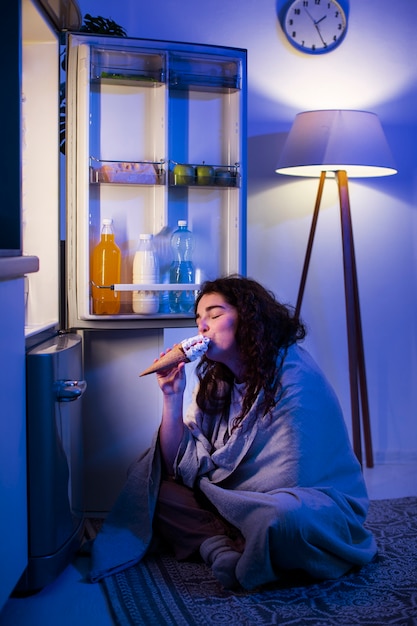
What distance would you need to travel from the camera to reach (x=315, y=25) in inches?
133

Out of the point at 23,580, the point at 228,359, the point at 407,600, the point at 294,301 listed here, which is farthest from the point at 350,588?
the point at 294,301

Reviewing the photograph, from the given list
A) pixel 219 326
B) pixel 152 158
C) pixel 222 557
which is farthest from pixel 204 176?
pixel 222 557

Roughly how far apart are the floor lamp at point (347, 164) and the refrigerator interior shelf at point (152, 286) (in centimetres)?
69

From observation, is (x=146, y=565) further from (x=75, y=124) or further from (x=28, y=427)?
(x=75, y=124)

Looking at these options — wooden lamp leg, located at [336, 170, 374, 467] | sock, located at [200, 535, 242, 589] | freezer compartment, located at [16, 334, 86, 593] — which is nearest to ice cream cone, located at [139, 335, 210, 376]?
freezer compartment, located at [16, 334, 86, 593]

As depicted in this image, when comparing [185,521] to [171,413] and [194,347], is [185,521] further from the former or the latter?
[194,347]

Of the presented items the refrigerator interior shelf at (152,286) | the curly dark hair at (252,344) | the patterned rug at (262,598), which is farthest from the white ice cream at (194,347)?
the patterned rug at (262,598)

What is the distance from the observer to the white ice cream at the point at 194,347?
217 centimetres

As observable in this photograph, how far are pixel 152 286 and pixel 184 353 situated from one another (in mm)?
443

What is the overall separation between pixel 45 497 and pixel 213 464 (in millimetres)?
516

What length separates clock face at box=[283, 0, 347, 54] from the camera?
10.9ft

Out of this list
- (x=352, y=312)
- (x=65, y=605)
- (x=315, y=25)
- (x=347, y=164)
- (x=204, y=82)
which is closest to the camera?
(x=65, y=605)

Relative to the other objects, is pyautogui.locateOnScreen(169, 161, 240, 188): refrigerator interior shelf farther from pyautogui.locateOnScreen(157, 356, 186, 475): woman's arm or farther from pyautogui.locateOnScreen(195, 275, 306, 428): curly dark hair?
pyautogui.locateOnScreen(157, 356, 186, 475): woman's arm

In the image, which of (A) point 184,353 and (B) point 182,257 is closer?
(A) point 184,353
